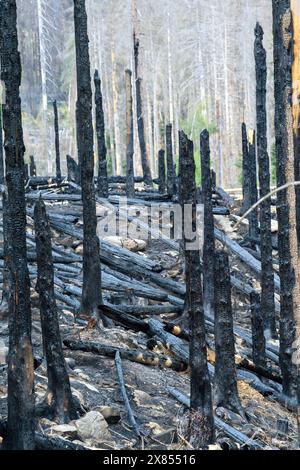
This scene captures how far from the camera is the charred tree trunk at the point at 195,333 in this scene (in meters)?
6.79

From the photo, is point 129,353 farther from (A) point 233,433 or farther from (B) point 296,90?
(B) point 296,90

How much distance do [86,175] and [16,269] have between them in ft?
14.7

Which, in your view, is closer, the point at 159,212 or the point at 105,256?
the point at 105,256

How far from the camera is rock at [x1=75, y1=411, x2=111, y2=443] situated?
6.46m

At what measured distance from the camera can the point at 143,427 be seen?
702cm

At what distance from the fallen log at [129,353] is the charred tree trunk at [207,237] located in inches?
131

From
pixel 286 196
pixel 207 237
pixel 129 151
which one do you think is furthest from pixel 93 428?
pixel 129 151

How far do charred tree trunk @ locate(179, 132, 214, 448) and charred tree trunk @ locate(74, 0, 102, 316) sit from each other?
11.2 ft

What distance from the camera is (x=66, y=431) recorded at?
20.9 feet

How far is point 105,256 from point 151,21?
4104 centimetres

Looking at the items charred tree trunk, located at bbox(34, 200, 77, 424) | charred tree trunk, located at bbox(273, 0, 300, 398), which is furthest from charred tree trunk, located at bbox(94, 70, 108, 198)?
charred tree trunk, located at bbox(34, 200, 77, 424)

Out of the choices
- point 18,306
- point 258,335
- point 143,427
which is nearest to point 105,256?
point 258,335

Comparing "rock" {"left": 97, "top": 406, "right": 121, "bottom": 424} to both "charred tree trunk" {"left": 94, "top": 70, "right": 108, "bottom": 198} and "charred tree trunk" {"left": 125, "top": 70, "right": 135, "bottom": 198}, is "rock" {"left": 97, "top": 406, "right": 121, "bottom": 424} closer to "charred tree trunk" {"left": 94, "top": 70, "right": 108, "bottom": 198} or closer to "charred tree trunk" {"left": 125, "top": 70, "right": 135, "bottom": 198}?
"charred tree trunk" {"left": 94, "top": 70, "right": 108, "bottom": 198}
